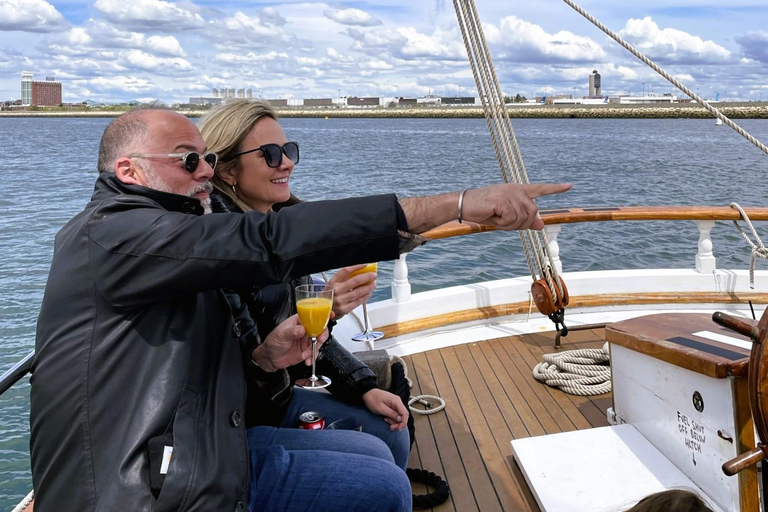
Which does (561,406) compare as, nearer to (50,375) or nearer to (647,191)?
(50,375)

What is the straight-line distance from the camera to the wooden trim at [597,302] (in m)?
3.73

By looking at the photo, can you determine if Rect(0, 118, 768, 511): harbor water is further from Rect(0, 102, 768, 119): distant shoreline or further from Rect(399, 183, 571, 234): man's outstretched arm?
Rect(0, 102, 768, 119): distant shoreline

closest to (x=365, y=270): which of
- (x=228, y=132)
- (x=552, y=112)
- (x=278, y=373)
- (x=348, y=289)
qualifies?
(x=348, y=289)

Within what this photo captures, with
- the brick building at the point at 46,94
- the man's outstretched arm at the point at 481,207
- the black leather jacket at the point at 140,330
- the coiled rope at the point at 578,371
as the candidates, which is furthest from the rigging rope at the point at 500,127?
the brick building at the point at 46,94

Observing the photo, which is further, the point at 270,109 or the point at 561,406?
the point at 561,406

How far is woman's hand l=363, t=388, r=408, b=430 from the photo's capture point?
6.82ft

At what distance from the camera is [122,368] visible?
1.24 meters

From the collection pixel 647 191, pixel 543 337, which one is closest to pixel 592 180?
pixel 647 191

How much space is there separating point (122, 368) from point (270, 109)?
1.14m

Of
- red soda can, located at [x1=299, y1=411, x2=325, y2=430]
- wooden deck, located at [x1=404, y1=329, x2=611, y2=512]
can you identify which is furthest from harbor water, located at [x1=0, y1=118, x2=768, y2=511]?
red soda can, located at [x1=299, y1=411, x2=325, y2=430]

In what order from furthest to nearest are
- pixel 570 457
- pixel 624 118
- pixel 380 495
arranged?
pixel 624 118
pixel 570 457
pixel 380 495

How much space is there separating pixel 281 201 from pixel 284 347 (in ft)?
2.06

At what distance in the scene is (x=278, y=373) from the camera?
1.87 meters

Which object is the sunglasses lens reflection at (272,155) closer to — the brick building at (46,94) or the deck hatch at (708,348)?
the deck hatch at (708,348)
